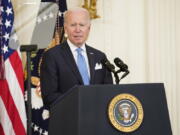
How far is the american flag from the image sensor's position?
396cm

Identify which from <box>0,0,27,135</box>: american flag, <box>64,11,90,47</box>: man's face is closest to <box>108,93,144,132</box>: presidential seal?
<box>64,11,90,47</box>: man's face

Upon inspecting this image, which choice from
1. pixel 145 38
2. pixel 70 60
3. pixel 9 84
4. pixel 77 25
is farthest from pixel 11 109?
pixel 145 38

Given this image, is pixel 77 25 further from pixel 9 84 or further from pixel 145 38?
pixel 145 38

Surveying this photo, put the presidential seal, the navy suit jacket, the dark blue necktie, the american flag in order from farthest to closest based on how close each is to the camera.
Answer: the american flag < the dark blue necktie < the navy suit jacket < the presidential seal

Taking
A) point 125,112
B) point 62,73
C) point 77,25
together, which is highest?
point 77,25

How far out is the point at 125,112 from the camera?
196 cm

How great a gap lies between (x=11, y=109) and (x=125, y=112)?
226 cm

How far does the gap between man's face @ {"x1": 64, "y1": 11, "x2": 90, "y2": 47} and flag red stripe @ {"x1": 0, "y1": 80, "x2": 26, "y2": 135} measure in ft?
4.53

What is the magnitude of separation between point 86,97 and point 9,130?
228cm

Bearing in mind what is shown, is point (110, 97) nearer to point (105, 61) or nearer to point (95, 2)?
point (105, 61)

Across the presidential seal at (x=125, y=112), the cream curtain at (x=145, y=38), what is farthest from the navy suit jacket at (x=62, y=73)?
the cream curtain at (x=145, y=38)

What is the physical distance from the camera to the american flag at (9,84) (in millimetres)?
3955

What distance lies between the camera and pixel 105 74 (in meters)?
2.88

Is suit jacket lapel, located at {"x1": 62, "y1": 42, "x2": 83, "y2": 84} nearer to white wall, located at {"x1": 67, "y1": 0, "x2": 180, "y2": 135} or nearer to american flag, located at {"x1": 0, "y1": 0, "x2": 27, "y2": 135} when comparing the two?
american flag, located at {"x1": 0, "y1": 0, "x2": 27, "y2": 135}
